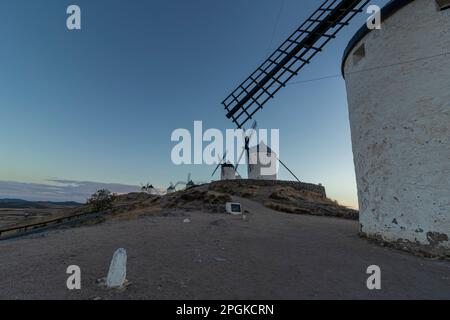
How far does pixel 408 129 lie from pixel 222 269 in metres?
7.10

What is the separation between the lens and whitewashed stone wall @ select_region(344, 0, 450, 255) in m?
6.64

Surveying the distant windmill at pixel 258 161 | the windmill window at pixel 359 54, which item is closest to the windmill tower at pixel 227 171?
the distant windmill at pixel 258 161

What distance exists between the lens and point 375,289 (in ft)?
14.6

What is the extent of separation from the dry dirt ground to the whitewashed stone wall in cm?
97

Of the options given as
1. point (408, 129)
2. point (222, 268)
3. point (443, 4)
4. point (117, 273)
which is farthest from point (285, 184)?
point (117, 273)

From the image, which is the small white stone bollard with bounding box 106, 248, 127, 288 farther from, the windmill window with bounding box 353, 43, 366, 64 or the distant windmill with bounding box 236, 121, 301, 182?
the distant windmill with bounding box 236, 121, 301, 182

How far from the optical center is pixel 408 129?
7281 millimetres

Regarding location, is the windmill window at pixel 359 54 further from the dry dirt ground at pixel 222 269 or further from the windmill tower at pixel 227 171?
the windmill tower at pixel 227 171

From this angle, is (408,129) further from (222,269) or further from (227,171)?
(227,171)

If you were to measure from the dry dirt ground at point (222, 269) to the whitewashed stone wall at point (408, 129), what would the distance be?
0.97 meters

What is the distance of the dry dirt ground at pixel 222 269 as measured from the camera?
413cm

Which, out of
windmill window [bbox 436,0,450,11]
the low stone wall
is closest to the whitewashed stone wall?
windmill window [bbox 436,0,450,11]
